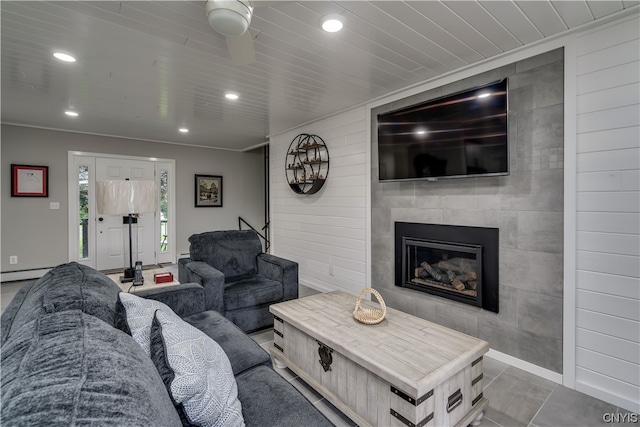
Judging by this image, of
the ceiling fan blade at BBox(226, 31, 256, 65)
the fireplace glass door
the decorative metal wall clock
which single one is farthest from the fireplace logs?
the ceiling fan blade at BBox(226, 31, 256, 65)

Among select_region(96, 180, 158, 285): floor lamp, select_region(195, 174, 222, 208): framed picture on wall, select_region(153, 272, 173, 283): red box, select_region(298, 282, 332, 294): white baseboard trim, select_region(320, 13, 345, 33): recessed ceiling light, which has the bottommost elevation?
select_region(298, 282, 332, 294): white baseboard trim

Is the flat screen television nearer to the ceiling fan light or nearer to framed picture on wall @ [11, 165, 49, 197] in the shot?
the ceiling fan light

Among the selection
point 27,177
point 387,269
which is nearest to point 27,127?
point 27,177

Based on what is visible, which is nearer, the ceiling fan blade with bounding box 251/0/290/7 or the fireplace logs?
the ceiling fan blade with bounding box 251/0/290/7

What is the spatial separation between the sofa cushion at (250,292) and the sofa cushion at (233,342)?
0.65 m

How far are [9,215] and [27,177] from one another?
2.05 feet

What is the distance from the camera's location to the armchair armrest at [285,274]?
312cm

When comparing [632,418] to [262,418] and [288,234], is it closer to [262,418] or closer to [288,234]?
[262,418]

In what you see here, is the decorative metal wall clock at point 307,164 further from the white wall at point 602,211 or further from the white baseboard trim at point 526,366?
the white baseboard trim at point 526,366

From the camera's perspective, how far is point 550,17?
1.95 metres

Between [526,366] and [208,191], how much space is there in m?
6.03

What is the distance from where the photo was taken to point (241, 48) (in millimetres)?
1811

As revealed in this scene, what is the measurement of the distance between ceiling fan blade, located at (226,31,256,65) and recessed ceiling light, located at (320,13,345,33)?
0.52m

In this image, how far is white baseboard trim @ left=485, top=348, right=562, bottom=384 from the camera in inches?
85.9
